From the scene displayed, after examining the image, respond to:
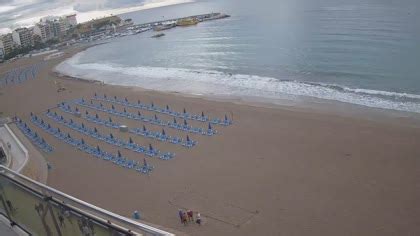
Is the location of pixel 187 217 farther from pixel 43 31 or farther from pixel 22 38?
pixel 43 31

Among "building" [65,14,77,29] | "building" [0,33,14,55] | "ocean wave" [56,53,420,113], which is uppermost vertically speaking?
"building" [65,14,77,29]

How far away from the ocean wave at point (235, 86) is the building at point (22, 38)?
7380 cm

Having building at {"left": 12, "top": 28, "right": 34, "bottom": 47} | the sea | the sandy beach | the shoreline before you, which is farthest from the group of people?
building at {"left": 12, "top": 28, "right": 34, "bottom": 47}

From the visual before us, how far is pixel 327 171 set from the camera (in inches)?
612

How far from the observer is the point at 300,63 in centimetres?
3684

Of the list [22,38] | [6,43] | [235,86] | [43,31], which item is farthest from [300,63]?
[43,31]

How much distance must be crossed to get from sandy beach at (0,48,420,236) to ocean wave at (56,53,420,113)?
3223mm

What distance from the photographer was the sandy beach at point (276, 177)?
1273cm

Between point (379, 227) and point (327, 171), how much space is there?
3927 millimetres

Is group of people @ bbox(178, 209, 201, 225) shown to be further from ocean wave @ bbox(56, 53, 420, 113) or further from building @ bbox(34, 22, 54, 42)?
building @ bbox(34, 22, 54, 42)

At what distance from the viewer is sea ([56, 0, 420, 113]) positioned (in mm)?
27406

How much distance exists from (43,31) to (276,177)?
13278 centimetres

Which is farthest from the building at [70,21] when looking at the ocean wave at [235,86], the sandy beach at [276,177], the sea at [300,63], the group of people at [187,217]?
the group of people at [187,217]

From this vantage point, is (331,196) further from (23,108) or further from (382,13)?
(382,13)
